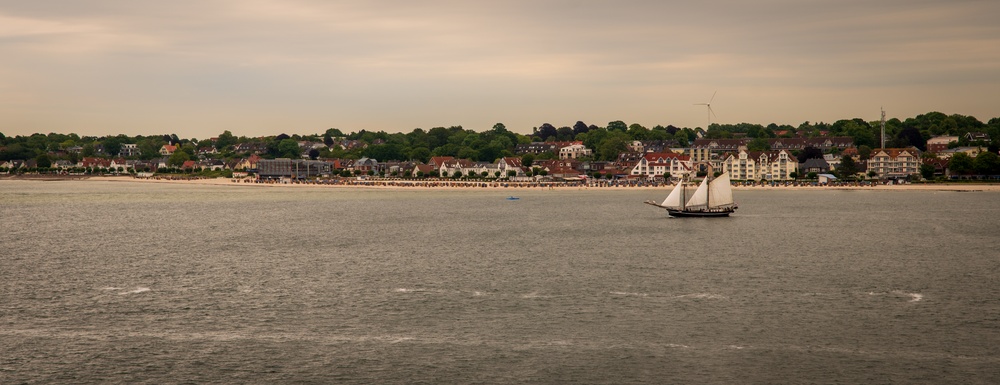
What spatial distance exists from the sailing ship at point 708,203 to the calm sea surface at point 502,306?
1833 centimetres

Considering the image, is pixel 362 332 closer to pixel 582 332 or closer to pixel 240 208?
pixel 582 332

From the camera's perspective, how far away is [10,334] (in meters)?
37.7

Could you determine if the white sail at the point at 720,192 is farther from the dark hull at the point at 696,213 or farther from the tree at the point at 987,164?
the tree at the point at 987,164

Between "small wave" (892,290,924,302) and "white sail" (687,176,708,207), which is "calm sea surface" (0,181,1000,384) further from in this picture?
"white sail" (687,176,708,207)

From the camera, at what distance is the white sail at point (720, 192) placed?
106125 millimetres

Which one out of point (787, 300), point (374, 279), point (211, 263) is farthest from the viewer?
point (211, 263)

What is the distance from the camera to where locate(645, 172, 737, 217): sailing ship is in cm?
10369

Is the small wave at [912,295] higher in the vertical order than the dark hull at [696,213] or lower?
lower

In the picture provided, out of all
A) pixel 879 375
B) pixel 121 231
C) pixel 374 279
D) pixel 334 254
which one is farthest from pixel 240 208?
pixel 879 375

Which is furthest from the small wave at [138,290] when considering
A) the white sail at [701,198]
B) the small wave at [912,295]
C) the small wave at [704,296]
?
the white sail at [701,198]

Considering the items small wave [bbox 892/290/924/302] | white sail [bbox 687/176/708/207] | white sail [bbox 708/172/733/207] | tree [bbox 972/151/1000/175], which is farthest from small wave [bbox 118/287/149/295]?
tree [bbox 972/151/1000/175]

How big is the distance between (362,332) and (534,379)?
9.90 m

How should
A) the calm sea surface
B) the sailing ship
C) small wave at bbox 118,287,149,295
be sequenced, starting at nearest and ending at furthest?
the calm sea surface < small wave at bbox 118,287,149,295 < the sailing ship

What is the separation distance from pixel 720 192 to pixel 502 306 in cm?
6852
